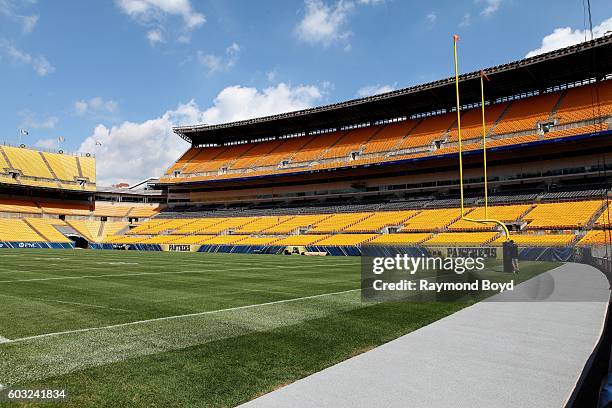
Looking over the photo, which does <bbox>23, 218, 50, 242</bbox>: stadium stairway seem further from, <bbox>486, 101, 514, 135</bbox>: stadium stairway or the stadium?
<bbox>486, 101, 514, 135</bbox>: stadium stairway

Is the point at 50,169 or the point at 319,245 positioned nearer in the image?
the point at 319,245

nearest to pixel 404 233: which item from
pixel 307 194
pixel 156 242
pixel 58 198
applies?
pixel 307 194

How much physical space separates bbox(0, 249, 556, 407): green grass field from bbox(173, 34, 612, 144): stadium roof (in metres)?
29.5

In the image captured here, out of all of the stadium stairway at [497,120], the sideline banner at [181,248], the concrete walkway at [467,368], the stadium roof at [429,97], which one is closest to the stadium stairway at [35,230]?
the sideline banner at [181,248]

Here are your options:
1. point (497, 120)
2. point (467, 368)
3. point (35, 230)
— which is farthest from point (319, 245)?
point (35, 230)

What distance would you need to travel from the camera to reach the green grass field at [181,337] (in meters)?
3.66

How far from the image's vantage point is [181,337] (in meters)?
5.46

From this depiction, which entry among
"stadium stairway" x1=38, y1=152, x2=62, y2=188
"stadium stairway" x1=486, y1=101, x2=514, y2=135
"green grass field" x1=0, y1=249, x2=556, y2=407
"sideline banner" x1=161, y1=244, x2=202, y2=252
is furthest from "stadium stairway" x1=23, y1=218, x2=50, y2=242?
"stadium stairway" x1=486, y1=101, x2=514, y2=135

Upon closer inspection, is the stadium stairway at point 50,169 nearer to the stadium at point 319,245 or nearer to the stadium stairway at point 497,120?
the stadium at point 319,245

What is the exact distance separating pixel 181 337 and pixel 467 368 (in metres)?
3.51

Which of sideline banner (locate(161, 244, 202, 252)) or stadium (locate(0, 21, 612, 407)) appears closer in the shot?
stadium (locate(0, 21, 612, 407))

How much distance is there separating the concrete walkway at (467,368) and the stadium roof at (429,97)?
2879cm

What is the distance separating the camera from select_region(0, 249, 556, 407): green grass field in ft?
12.0

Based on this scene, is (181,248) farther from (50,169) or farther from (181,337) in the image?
(181,337)
